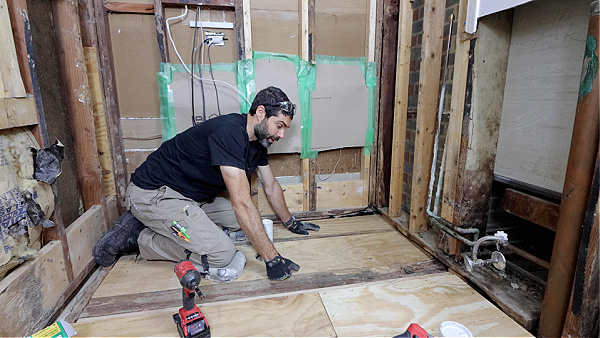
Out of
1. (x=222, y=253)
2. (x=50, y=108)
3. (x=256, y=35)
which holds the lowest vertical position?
(x=222, y=253)

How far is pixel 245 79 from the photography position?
226 cm

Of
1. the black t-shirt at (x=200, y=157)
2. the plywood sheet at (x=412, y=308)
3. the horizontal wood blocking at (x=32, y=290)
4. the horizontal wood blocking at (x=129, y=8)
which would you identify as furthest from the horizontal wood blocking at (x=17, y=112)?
the plywood sheet at (x=412, y=308)

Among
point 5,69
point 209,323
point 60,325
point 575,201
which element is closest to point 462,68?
point 575,201

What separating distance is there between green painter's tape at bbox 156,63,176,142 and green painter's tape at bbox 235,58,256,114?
0.45 m

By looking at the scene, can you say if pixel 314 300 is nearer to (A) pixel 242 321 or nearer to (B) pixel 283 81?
(A) pixel 242 321

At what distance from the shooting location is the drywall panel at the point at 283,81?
2273 millimetres

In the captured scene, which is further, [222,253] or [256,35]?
[256,35]

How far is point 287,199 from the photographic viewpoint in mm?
2559

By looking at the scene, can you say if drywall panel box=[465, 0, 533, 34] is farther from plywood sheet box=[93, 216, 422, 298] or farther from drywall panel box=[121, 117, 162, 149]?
drywall panel box=[121, 117, 162, 149]

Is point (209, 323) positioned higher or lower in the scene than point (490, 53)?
lower

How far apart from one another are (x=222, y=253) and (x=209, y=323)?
0.46 meters

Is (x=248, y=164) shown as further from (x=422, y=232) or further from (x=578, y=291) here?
(x=578, y=291)

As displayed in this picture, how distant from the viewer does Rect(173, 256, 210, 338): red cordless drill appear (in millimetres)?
1177

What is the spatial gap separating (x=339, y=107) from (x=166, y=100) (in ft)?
4.23
